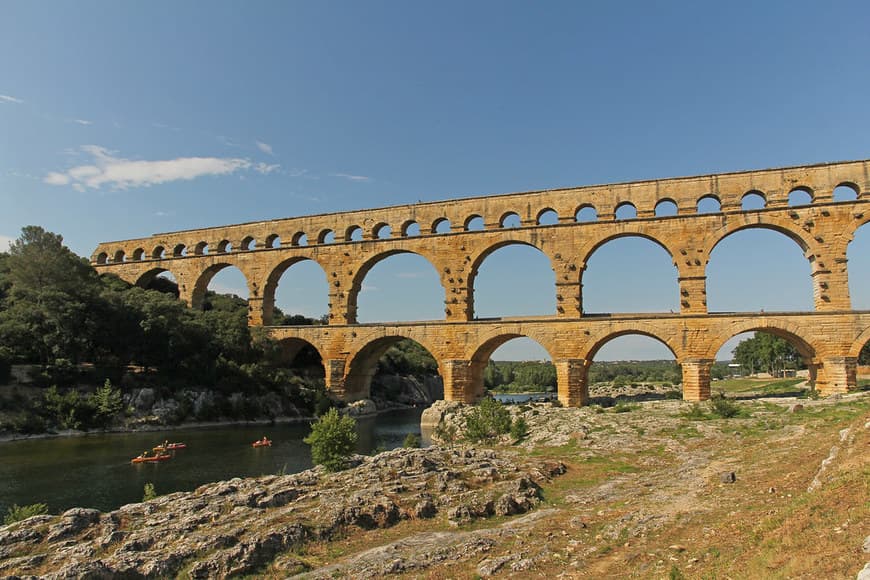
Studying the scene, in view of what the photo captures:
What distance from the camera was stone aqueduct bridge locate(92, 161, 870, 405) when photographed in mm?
25656

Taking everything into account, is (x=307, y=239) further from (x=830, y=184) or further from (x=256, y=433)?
(x=830, y=184)

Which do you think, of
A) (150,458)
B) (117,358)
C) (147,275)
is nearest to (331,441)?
(150,458)

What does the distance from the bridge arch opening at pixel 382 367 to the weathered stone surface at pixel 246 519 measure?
17.6 meters

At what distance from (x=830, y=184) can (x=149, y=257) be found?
4355 cm

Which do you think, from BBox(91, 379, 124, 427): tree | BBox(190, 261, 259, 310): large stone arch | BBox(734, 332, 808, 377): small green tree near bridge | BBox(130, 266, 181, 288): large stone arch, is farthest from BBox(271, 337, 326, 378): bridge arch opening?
BBox(734, 332, 808, 377): small green tree near bridge

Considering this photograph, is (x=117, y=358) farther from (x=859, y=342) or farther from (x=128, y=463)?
(x=859, y=342)

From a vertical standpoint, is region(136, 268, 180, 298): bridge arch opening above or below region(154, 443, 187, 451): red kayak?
above

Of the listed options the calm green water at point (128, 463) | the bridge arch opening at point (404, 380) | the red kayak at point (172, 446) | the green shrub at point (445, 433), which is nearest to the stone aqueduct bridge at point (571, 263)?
the green shrub at point (445, 433)

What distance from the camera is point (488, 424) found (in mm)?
21594

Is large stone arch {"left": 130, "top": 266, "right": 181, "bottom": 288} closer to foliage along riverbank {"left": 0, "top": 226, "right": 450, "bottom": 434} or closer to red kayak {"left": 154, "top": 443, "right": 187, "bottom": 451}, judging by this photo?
foliage along riverbank {"left": 0, "top": 226, "right": 450, "bottom": 434}

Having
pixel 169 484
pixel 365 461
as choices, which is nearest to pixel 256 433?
pixel 169 484

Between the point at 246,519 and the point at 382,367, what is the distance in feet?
130

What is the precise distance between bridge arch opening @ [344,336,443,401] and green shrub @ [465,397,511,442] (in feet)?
27.6

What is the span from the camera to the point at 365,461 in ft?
50.8
